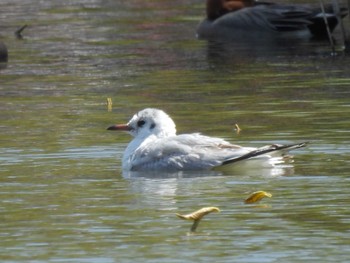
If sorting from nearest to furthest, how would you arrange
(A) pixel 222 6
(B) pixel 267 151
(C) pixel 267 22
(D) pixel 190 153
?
(B) pixel 267 151, (D) pixel 190 153, (C) pixel 267 22, (A) pixel 222 6

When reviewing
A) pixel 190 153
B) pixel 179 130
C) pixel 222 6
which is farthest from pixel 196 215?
pixel 222 6

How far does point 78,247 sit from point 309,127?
544 cm

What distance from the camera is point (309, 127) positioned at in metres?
14.6

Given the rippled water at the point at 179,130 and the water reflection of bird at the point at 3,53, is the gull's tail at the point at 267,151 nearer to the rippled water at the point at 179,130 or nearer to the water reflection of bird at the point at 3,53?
the rippled water at the point at 179,130

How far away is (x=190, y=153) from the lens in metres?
12.5

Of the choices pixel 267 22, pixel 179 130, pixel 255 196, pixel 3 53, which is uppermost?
pixel 255 196

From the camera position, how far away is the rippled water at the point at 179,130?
31.8 ft

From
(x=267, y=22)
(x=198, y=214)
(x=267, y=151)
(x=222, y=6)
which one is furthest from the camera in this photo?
(x=222, y=6)

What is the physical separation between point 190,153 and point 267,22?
13.7 meters

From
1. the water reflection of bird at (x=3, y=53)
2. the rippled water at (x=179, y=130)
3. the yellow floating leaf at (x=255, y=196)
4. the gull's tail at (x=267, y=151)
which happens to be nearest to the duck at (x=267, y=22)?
the rippled water at (x=179, y=130)

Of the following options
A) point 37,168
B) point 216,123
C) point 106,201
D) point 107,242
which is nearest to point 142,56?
point 216,123

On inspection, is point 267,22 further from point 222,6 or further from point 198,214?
point 198,214

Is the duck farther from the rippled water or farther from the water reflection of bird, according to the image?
the water reflection of bird

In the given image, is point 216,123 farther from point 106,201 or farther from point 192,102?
point 106,201
